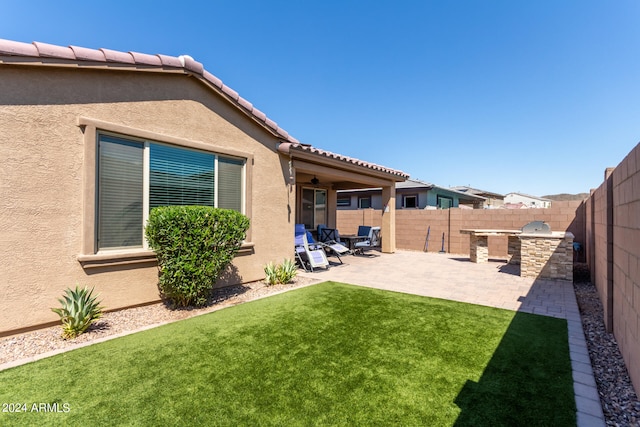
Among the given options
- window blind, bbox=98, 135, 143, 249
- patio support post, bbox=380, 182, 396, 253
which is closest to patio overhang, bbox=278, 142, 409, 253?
patio support post, bbox=380, 182, 396, 253

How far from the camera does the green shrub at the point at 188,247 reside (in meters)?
5.35

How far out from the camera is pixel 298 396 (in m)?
2.96

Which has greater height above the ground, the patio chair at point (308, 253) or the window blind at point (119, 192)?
the window blind at point (119, 192)

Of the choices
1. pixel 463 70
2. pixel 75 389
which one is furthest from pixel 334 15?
pixel 75 389

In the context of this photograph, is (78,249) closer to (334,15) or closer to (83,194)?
(83,194)

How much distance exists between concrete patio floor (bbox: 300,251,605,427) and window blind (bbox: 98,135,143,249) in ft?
17.7

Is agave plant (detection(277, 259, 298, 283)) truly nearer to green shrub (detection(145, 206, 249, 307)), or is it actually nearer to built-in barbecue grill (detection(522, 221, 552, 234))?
green shrub (detection(145, 206, 249, 307))

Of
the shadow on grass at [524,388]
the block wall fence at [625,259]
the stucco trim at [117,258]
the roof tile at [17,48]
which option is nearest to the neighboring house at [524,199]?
the block wall fence at [625,259]

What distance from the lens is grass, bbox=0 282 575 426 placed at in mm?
2674

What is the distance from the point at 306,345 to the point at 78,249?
4448 mm

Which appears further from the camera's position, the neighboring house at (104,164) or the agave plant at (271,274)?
the agave plant at (271,274)

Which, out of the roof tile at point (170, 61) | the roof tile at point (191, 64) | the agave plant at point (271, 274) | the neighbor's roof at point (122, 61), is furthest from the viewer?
the agave plant at point (271, 274)

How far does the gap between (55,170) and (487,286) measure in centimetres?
1020

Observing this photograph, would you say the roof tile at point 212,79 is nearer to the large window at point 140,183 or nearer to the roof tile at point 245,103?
the roof tile at point 245,103
